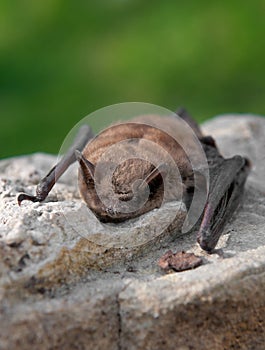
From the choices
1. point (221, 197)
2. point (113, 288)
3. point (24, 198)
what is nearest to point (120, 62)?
point (221, 197)

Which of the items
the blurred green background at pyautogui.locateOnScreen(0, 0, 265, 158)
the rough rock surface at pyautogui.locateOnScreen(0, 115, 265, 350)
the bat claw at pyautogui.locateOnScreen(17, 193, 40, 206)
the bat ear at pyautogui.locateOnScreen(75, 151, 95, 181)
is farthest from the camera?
the blurred green background at pyautogui.locateOnScreen(0, 0, 265, 158)

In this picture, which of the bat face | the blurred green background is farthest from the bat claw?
the blurred green background

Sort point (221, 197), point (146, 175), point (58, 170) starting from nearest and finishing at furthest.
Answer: point (146, 175)
point (221, 197)
point (58, 170)

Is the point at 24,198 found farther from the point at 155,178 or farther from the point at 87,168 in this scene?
the point at 155,178

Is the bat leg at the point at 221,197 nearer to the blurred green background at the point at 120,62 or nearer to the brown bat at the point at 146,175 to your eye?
the brown bat at the point at 146,175

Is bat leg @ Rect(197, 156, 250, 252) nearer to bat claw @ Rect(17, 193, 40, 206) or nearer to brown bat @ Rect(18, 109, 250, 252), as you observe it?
brown bat @ Rect(18, 109, 250, 252)

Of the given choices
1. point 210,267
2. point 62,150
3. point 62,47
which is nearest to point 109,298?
point 210,267

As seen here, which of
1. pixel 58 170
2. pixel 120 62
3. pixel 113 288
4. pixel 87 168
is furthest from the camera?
pixel 120 62
